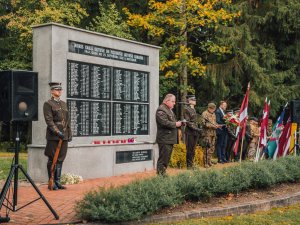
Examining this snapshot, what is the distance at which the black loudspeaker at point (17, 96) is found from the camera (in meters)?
7.52

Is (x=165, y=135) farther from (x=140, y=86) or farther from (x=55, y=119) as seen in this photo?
(x=140, y=86)

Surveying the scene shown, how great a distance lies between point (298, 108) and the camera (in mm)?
15664

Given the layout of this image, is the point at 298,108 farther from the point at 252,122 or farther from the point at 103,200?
the point at 103,200

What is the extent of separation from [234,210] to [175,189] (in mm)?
1074

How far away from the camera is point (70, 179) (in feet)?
37.5

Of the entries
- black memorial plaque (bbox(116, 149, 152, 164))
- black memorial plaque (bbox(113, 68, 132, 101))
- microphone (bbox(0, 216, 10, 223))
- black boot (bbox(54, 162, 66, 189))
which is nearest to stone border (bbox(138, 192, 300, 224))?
microphone (bbox(0, 216, 10, 223))

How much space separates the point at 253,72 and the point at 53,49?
546 inches

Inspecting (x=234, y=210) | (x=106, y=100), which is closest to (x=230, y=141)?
(x=106, y=100)

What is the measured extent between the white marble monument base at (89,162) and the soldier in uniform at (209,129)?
7.39ft

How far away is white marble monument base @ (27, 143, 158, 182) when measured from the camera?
38.0 feet

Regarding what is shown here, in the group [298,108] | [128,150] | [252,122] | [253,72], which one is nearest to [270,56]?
[253,72]

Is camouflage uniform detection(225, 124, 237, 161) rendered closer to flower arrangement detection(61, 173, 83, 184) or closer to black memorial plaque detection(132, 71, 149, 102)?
black memorial plaque detection(132, 71, 149, 102)

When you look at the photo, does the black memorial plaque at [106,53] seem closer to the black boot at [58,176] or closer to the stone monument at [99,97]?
the stone monument at [99,97]

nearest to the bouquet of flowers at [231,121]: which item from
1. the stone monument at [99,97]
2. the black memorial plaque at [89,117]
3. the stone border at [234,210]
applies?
the stone monument at [99,97]
